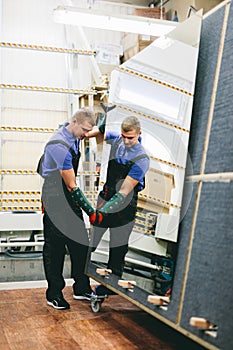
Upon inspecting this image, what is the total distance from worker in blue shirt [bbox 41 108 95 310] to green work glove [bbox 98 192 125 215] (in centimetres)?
14

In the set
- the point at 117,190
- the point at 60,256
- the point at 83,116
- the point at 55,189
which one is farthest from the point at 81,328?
the point at 83,116

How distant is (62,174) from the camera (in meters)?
2.88

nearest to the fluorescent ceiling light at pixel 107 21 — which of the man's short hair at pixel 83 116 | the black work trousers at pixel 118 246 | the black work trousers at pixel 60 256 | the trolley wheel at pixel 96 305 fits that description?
the man's short hair at pixel 83 116

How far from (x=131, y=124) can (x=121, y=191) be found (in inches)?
14.7

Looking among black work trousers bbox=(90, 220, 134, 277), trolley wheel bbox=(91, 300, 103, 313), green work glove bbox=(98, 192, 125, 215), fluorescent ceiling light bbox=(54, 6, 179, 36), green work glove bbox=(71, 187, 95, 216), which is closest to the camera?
black work trousers bbox=(90, 220, 134, 277)

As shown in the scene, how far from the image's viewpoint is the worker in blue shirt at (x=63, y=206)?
287 centimetres

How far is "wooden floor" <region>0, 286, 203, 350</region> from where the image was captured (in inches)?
84.7

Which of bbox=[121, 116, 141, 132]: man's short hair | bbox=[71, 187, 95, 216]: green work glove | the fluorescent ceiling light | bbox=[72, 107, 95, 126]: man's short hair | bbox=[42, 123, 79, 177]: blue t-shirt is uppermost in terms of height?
the fluorescent ceiling light

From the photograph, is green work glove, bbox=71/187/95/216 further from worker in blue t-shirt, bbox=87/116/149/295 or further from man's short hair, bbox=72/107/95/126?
man's short hair, bbox=72/107/95/126

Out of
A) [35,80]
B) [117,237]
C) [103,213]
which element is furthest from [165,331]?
[35,80]

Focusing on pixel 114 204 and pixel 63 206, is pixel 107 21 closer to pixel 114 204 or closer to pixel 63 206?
pixel 63 206

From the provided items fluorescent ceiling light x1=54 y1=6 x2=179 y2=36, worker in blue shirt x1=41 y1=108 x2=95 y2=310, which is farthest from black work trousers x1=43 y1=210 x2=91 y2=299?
fluorescent ceiling light x1=54 y1=6 x2=179 y2=36

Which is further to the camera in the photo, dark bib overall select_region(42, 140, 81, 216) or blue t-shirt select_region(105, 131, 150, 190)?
dark bib overall select_region(42, 140, 81, 216)

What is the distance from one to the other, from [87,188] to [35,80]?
1967 mm
